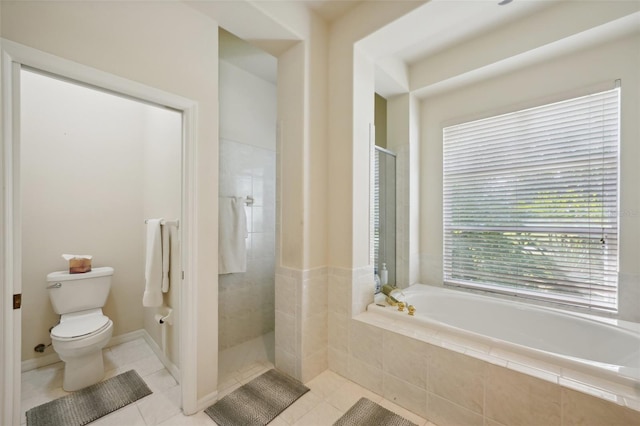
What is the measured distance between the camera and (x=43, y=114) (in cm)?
217

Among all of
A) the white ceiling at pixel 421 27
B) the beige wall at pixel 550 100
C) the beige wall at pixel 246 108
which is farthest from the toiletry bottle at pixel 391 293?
the white ceiling at pixel 421 27

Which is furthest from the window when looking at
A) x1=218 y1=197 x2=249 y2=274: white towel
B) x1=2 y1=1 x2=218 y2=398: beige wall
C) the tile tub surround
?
x1=2 y1=1 x2=218 y2=398: beige wall

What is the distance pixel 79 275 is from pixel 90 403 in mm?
980

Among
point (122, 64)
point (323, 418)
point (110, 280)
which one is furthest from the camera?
point (110, 280)

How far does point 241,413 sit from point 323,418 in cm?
50

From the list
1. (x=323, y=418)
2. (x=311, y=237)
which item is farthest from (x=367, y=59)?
(x=323, y=418)

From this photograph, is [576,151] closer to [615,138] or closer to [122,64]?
[615,138]

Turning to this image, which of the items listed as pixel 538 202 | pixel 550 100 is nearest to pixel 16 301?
pixel 538 202

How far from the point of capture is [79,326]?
1949mm

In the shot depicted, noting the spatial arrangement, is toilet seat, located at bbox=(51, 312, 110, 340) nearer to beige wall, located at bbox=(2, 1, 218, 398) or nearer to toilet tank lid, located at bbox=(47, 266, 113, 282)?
toilet tank lid, located at bbox=(47, 266, 113, 282)

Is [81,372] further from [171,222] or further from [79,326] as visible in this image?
[171,222]

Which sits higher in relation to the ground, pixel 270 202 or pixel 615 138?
pixel 615 138

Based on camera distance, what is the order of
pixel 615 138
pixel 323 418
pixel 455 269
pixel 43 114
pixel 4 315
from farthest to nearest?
pixel 455 269 → pixel 43 114 → pixel 615 138 → pixel 323 418 → pixel 4 315

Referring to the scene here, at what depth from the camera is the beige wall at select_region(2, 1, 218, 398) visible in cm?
117
